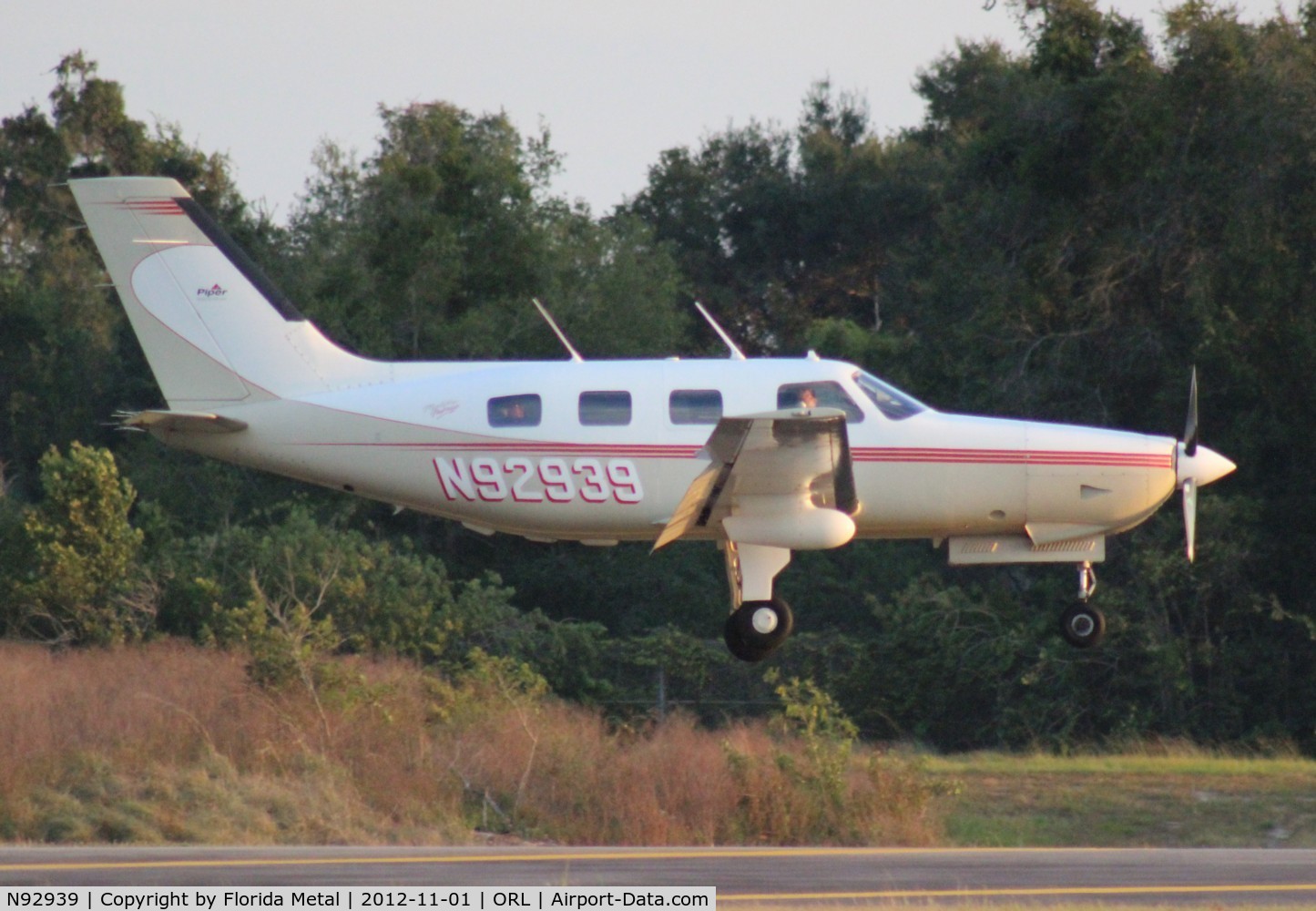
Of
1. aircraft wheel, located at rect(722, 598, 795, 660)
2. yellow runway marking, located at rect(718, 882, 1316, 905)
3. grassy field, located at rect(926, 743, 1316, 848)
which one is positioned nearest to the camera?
yellow runway marking, located at rect(718, 882, 1316, 905)

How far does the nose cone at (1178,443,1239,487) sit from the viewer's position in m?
15.5

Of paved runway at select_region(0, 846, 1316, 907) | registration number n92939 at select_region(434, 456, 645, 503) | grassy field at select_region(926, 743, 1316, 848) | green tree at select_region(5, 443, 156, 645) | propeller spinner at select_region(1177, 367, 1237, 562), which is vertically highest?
registration number n92939 at select_region(434, 456, 645, 503)

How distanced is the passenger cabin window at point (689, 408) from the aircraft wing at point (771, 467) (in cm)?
45

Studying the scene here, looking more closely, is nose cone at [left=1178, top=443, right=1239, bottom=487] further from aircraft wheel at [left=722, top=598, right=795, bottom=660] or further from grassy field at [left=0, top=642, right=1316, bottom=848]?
grassy field at [left=0, top=642, right=1316, bottom=848]

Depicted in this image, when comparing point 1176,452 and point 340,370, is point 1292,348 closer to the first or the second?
point 1176,452

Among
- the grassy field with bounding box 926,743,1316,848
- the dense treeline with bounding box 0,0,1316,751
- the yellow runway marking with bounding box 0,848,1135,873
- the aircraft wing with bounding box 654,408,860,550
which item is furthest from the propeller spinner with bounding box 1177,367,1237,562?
the dense treeline with bounding box 0,0,1316,751

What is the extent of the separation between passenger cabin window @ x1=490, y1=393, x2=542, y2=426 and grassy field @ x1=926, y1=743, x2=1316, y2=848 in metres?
8.46

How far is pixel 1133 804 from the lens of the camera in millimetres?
21281

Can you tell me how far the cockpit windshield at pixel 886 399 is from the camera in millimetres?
14992

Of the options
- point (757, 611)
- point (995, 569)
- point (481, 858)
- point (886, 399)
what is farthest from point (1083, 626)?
point (995, 569)

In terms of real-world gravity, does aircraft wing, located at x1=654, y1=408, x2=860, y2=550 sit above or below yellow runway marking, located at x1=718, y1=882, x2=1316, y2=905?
above

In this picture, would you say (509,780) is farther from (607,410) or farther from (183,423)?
(607,410)

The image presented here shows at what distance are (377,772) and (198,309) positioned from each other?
23.6 ft

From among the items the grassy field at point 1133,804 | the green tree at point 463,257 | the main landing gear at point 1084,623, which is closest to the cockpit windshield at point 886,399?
the main landing gear at point 1084,623
